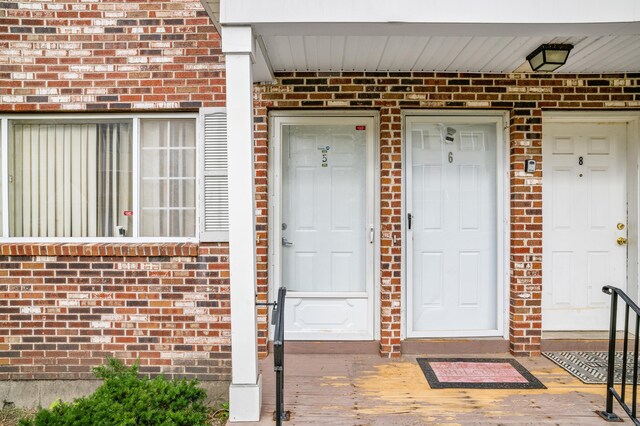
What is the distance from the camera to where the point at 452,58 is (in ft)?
12.7

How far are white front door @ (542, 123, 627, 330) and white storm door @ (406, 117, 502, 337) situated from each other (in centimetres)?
57

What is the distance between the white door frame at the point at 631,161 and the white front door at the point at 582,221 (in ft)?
0.16

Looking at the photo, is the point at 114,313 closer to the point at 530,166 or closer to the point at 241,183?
the point at 241,183

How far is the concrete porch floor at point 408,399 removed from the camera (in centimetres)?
314

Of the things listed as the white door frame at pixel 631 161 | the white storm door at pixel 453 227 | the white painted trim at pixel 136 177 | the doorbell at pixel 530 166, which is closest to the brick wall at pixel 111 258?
the white painted trim at pixel 136 177

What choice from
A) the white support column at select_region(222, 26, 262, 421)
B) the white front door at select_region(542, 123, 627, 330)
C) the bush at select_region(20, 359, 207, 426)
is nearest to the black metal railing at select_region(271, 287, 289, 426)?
the white support column at select_region(222, 26, 262, 421)

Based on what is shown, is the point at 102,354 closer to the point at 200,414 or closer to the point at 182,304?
the point at 182,304

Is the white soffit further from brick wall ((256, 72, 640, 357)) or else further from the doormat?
the doormat

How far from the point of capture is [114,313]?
13.3 feet

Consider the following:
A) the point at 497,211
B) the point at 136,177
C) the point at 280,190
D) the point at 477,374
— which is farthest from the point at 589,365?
the point at 136,177

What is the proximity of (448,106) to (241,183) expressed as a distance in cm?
224

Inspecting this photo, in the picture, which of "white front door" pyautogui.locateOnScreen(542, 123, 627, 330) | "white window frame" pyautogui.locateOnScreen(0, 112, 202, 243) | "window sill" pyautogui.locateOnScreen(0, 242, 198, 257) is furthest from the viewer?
"white front door" pyautogui.locateOnScreen(542, 123, 627, 330)

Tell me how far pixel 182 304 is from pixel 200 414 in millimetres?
930

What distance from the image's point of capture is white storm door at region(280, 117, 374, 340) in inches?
175
